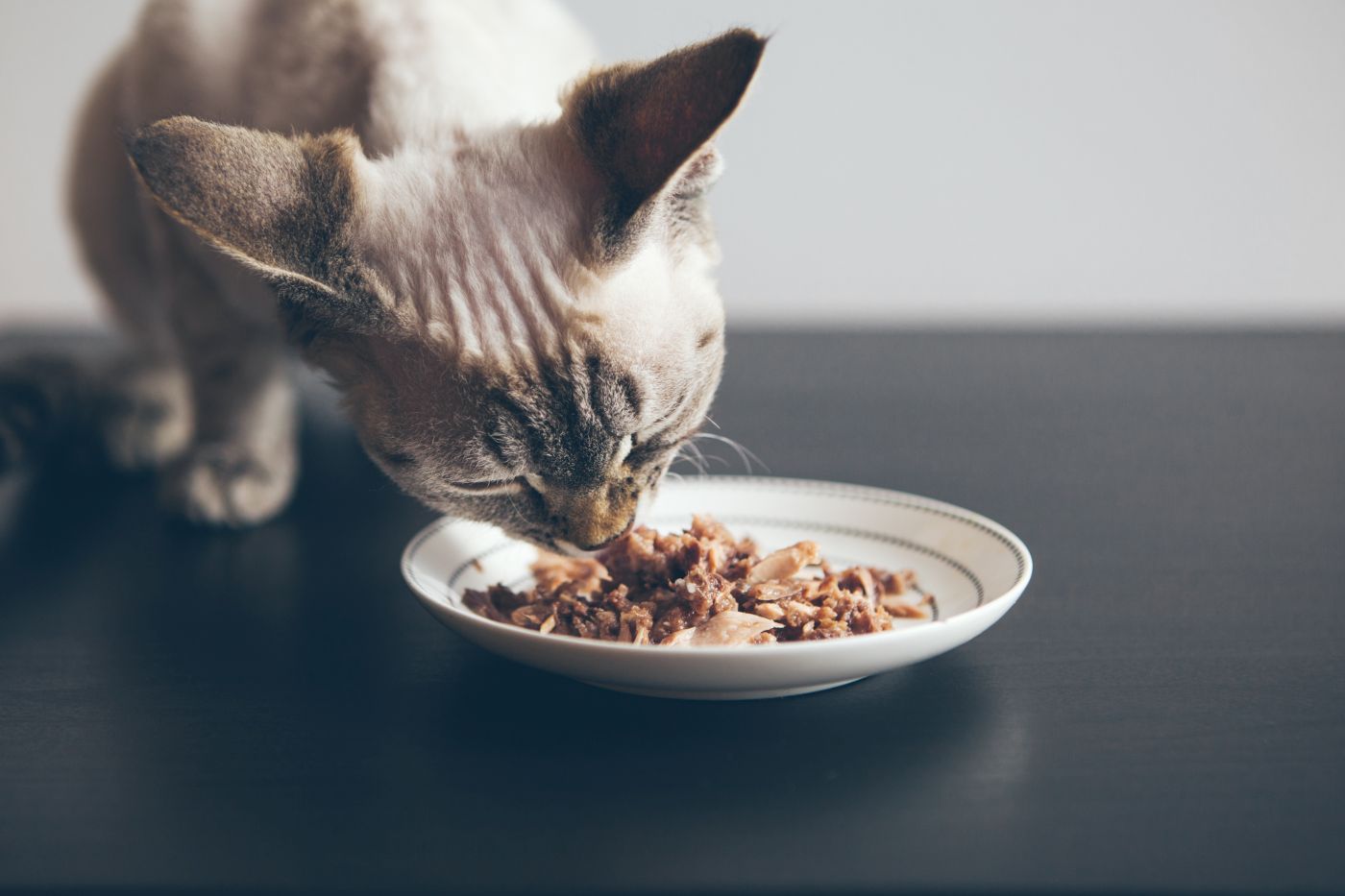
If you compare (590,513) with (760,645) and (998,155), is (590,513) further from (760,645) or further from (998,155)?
(998,155)

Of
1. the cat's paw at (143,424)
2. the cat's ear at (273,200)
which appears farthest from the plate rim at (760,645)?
the cat's paw at (143,424)

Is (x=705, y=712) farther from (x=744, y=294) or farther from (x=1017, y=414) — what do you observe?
(x=744, y=294)

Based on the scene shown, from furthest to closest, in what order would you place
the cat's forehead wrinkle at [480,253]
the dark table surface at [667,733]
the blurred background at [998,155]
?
the blurred background at [998,155], the cat's forehead wrinkle at [480,253], the dark table surface at [667,733]

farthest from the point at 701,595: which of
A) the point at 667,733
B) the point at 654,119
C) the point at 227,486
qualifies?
the point at 227,486

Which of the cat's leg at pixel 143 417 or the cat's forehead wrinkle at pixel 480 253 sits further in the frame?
the cat's leg at pixel 143 417

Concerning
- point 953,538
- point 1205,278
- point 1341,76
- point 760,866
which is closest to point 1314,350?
point 1205,278

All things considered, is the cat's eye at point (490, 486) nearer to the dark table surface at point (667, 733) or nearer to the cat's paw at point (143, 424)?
the dark table surface at point (667, 733)
